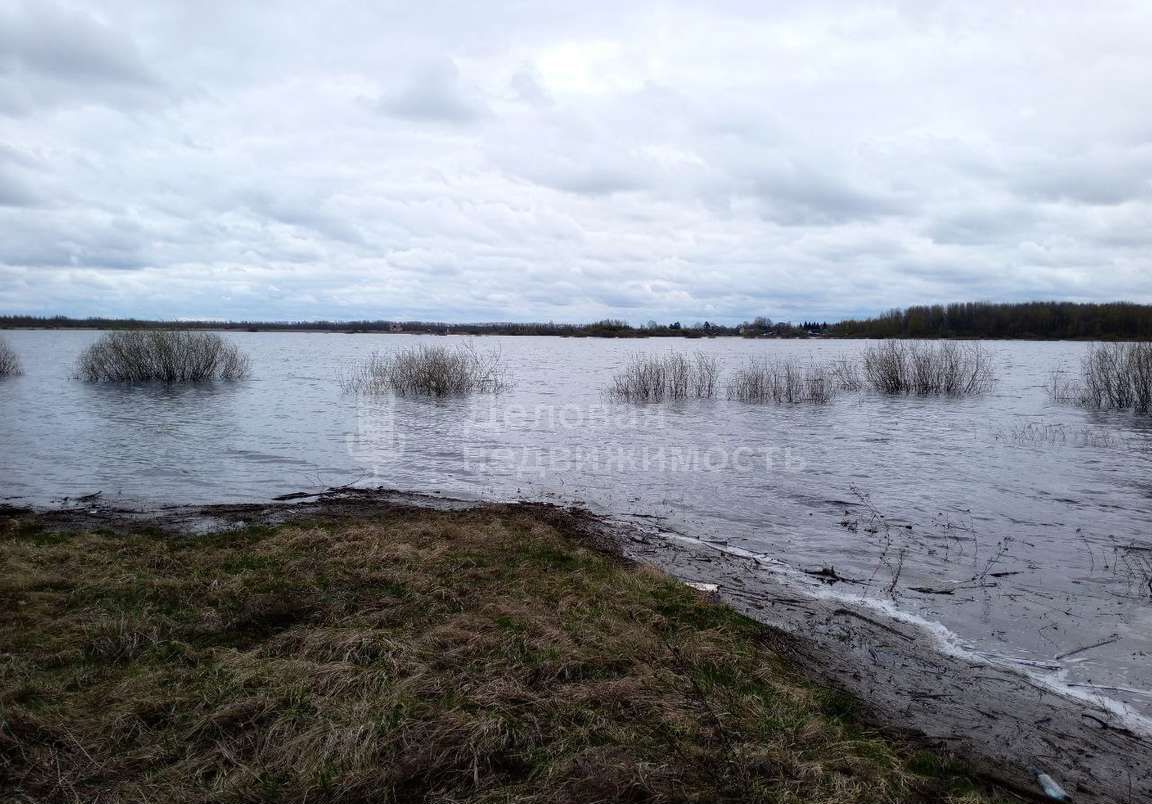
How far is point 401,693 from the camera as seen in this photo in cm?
420

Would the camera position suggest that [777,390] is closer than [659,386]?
Yes

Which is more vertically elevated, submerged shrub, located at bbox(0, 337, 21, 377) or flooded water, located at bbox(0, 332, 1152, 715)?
submerged shrub, located at bbox(0, 337, 21, 377)

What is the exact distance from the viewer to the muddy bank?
4.45 m

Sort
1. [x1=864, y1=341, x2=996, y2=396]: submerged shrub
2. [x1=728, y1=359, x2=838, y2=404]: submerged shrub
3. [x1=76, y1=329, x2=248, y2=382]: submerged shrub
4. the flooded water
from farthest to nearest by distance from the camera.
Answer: [x1=76, y1=329, x2=248, y2=382]: submerged shrub → [x1=864, y1=341, x2=996, y2=396]: submerged shrub → [x1=728, y1=359, x2=838, y2=404]: submerged shrub → the flooded water

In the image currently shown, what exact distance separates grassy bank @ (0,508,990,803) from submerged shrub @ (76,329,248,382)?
3195 centimetres

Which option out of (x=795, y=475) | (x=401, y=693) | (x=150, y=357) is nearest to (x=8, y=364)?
(x=150, y=357)

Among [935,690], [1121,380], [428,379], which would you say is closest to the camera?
[935,690]

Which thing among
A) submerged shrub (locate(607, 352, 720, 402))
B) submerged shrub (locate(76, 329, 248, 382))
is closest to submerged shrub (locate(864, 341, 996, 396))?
submerged shrub (locate(607, 352, 720, 402))

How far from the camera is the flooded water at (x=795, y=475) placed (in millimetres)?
7859

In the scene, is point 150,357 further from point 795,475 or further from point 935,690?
point 935,690

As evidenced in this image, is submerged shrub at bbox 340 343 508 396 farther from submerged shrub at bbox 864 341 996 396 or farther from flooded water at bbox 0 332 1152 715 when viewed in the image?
submerged shrub at bbox 864 341 996 396

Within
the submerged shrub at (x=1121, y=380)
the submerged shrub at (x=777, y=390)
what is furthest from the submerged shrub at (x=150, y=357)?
the submerged shrub at (x=1121, y=380)

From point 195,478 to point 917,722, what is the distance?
13.3 m

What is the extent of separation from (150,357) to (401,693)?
3721cm
